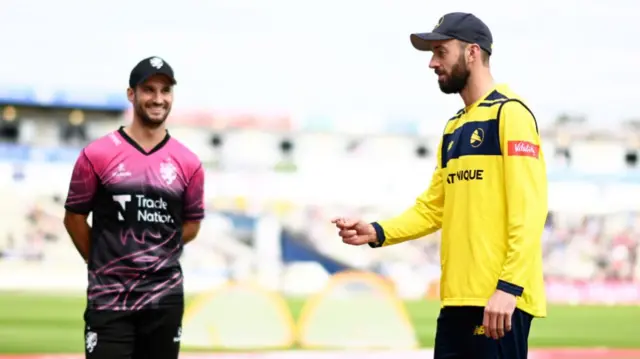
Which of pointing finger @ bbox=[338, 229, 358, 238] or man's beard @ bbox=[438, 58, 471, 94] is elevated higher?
man's beard @ bbox=[438, 58, 471, 94]

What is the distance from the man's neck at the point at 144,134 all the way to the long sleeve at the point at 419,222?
109 centimetres

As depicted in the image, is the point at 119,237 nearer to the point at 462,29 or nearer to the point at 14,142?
the point at 462,29

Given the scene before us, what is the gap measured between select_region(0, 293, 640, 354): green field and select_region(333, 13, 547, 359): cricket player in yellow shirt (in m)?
8.50

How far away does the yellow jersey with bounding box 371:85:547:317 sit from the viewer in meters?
3.35

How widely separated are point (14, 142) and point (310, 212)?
57.3 feet

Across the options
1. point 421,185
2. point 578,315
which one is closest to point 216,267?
point 421,185

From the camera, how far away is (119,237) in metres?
4.25

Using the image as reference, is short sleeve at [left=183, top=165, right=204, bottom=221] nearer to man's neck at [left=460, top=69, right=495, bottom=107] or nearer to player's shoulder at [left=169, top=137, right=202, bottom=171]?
player's shoulder at [left=169, top=137, right=202, bottom=171]

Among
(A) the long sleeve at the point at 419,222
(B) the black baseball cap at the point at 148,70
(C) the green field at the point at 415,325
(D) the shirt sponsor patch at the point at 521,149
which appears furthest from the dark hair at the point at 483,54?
Result: (C) the green field at the point at 415,325

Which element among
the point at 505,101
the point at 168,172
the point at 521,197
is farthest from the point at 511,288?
the point at 168,172

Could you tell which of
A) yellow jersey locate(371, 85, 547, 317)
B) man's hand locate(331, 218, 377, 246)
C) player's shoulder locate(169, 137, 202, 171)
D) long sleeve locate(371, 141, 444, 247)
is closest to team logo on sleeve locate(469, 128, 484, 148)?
yellow jersey locate(371, 85, 547, 317)

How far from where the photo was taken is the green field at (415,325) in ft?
41.5

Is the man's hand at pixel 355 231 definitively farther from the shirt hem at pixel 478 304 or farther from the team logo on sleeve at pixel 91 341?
the team logo on sleeve at pixel 91 341

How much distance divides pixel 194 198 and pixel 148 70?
0.64 meters
